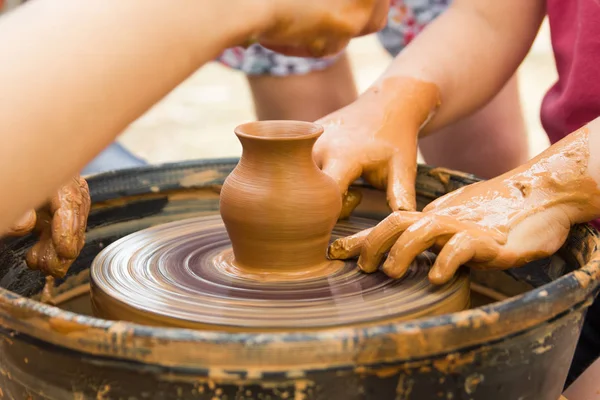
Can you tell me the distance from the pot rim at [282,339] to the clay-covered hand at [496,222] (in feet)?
0.58

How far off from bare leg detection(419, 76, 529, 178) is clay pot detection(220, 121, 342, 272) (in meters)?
1.17

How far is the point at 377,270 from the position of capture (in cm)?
96

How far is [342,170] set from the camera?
1154mm

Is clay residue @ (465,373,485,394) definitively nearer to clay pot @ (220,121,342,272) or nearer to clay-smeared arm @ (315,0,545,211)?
clay pot @ (220,121,342,272)

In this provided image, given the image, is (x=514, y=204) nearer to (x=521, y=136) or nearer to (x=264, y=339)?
(x=264, y=339)

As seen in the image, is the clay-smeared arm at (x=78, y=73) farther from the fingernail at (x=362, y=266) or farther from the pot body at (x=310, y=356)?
the fingernail at (x=362, y=266)

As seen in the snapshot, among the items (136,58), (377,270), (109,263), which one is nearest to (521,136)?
(377,270)

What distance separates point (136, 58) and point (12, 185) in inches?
6.9

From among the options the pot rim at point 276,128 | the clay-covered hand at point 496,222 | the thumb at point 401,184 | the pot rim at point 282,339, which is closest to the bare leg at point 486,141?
the thumb at point 401,184

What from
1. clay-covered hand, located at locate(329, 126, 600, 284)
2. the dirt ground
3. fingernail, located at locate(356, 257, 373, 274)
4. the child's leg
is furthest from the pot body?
the dirt ground

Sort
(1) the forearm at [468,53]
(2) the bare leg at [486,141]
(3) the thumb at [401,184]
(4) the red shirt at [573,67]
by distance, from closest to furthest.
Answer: (3) the thumb at [401,184], (4) the red shirt at [573,67], (1) the forearm at [468,53], (2) the bare leg at [486,141]

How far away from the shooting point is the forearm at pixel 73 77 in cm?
69

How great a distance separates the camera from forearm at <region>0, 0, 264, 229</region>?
69 centimetres

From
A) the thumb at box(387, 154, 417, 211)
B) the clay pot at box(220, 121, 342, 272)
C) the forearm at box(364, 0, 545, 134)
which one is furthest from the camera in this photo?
the forearm at box(364, 0, 545, 134)
